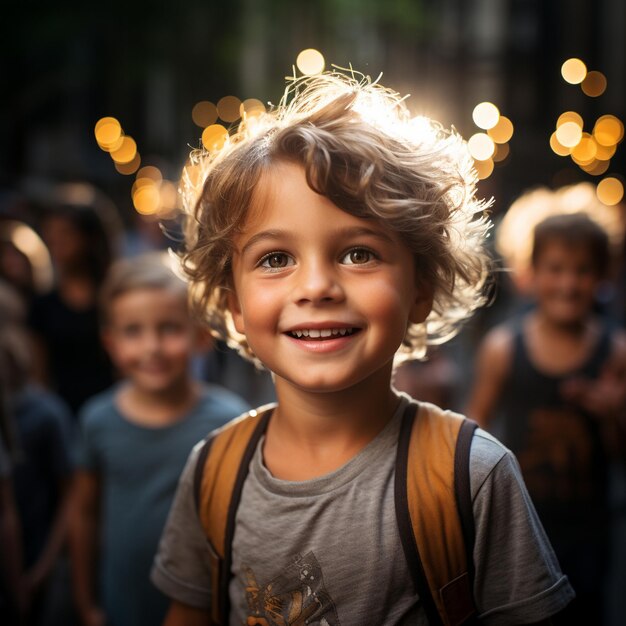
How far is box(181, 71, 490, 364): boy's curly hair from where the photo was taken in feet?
6.63

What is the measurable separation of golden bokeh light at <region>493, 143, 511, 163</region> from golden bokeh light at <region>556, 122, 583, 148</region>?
2230 mm

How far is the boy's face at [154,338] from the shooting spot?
3.61m

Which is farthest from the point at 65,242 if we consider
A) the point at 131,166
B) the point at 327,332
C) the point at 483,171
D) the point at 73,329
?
the point at 131,166

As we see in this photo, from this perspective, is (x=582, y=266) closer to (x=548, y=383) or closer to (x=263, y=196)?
(x=548, y=383)

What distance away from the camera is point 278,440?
2.23 meters

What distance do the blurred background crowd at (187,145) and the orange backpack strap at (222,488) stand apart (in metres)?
0.58

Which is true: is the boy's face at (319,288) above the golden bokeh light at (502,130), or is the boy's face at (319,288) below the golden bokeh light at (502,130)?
below

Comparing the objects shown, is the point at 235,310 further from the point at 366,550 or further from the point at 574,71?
the point at 574,71

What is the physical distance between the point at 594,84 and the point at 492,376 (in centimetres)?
3574

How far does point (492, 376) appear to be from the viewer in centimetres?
431

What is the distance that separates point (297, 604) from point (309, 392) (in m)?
0.44

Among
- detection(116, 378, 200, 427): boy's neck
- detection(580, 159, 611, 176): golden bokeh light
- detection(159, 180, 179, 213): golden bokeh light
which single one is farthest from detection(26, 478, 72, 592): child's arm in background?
detection(580, 159, 611, 176): golden bokeh light

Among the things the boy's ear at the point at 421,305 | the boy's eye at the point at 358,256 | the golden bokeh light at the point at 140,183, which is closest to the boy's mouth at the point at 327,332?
the boy's eye at the point at 358,256

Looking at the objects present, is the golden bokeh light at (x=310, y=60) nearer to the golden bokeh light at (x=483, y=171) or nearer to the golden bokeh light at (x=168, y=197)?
the golden bokeh light at (x=168, y=197)
